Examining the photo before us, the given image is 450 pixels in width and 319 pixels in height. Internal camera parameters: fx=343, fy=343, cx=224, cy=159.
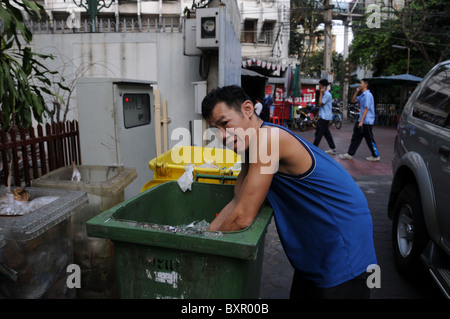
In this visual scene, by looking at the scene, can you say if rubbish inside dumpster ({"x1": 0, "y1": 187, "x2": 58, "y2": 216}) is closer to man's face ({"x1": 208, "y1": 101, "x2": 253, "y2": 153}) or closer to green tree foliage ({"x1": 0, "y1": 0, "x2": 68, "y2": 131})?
green tree foliage ({"x1": 0, "y1": 0, "x2": 68, "y2": 131})

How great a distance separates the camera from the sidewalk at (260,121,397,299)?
3.24m

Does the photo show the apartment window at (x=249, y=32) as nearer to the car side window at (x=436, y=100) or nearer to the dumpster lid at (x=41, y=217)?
the car side window at (x=436, y=100)

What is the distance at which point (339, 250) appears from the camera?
5.80 ft

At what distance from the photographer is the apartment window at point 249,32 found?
83.6 ft

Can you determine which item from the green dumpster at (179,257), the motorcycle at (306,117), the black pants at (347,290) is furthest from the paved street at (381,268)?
the motorcycle at (306,117)

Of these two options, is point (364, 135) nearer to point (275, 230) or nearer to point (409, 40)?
point (275, 230)

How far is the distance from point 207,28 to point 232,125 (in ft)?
13.8

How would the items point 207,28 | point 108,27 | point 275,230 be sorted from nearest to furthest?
1. point 275,230
2. point 207,28
3. point 108,27

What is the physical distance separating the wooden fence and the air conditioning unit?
2.46 meters

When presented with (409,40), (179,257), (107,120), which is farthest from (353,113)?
(179,257)

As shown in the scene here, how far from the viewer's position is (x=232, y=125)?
1758 mm

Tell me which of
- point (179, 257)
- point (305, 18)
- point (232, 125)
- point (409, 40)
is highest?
point (305, 18)

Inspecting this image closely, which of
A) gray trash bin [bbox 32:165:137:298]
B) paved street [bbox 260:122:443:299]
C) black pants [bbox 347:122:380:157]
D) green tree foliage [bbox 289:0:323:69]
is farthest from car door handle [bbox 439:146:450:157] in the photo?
green tree foliage [bbox 289:0:323:69]
